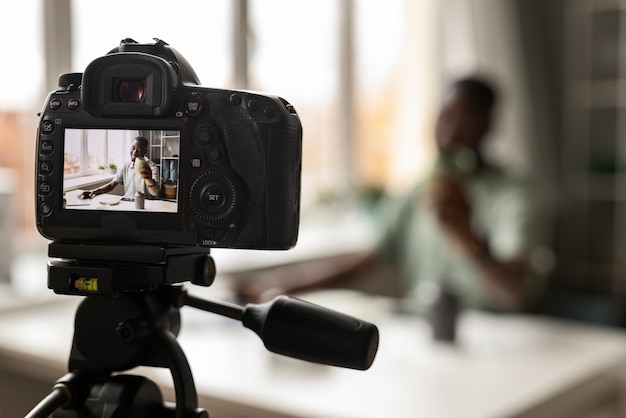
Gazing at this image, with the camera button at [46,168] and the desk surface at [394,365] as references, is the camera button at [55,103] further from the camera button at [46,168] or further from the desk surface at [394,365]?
the desk surface at [394,365]

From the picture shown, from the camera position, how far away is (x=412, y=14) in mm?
3551

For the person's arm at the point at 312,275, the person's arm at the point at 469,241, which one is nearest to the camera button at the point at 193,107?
the person's arm at the point at 312,275

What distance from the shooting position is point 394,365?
1.74 meters

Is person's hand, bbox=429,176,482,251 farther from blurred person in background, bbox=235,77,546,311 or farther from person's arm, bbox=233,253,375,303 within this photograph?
person's arm, bbox=233,253,375,303

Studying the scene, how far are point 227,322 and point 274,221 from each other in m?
1.38

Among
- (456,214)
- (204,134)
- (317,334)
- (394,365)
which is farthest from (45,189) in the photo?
(456,214)

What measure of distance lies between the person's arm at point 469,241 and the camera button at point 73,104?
1.80 meters

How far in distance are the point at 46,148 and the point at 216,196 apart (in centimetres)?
15

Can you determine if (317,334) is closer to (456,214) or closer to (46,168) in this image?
(46,168)

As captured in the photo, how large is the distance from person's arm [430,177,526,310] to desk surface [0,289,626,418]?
162 millimetres

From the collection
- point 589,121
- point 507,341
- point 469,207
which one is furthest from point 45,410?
point 589,121

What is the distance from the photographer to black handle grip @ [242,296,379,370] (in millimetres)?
Answer: 653

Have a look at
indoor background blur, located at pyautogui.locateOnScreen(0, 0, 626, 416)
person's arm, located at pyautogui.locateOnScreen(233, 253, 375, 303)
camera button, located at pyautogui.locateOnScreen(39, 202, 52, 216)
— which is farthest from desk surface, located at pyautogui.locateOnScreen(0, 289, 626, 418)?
indoor background blur, located at pyautogui.locateOnScreen(0, 0, 626, 416)

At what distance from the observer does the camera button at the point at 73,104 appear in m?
0.66
